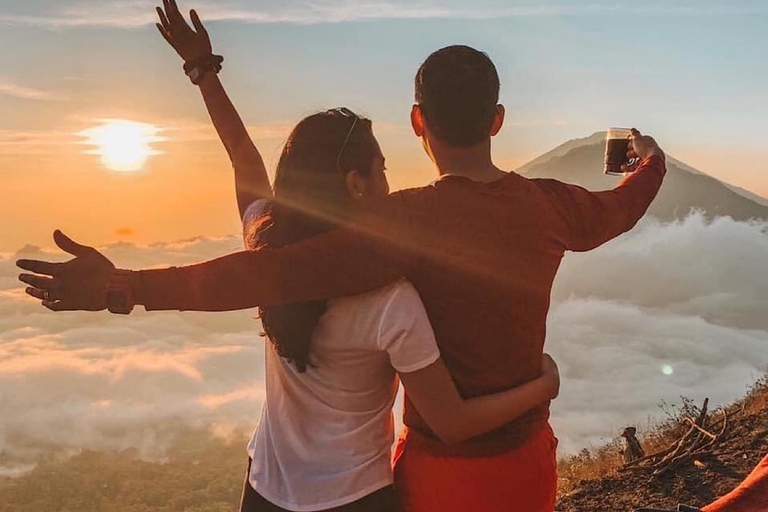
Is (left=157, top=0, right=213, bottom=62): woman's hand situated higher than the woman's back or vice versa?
(left=157, top=0, right=213, bottom=62): woman's hand

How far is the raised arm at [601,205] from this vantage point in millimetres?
2180

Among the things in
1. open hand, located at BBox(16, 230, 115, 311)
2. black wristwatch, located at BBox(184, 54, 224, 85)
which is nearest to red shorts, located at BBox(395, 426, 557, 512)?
open hand, located at BBox(16, 230, 115, 311)

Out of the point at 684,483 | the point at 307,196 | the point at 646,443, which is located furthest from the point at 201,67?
the point at 646,443

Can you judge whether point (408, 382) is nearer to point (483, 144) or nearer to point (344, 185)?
point (344, 185)

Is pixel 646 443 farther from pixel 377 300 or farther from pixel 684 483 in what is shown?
pixel 377 300

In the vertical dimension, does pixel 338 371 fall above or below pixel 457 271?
below

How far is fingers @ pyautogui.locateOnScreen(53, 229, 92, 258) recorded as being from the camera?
5.46 feet

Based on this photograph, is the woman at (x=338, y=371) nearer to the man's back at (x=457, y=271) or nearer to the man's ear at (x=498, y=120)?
the man's back at (x=457, y=271)

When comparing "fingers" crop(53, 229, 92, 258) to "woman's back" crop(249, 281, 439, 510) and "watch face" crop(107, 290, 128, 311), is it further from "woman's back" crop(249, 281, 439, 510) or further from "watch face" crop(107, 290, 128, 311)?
"woman's back" crop(249, 281, 439, 510)

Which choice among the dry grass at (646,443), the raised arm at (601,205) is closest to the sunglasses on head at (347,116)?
the raised arm at (601,205)

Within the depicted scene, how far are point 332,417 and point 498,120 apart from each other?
865 mm

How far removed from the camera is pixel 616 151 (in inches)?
Answer: 120

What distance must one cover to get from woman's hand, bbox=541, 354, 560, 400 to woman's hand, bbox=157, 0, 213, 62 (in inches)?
64.9

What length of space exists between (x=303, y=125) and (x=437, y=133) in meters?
0.33
